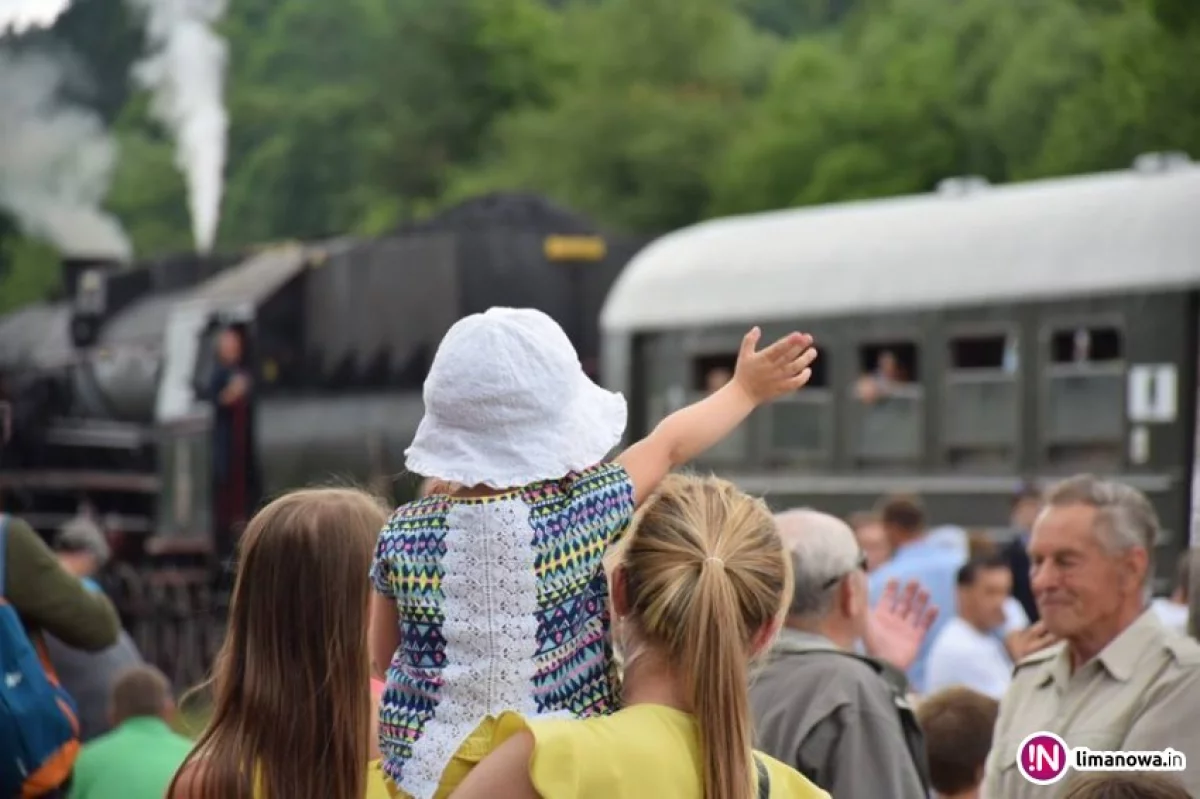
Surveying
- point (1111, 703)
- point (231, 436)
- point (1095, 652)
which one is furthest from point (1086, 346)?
point (231, 436)

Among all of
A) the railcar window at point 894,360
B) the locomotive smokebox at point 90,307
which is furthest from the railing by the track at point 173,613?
the railcar window at point 894,360

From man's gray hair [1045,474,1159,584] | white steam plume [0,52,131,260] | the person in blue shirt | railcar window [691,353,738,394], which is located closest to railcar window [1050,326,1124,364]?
the person in blue shirt

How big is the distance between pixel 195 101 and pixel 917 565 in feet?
95.6

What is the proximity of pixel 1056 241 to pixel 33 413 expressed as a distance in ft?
49.1

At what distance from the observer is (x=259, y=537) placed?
12.7 ft

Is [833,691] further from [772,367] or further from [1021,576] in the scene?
[1021,576]

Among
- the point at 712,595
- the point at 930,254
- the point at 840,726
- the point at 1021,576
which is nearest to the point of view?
the point at 712,595

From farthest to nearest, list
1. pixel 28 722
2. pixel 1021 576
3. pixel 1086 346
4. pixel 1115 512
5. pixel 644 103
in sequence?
1. pixel 644 103
2. pixel 1086 346
3. pixel 1021 576
4. pixel 1115 512
5. pixel 28 722

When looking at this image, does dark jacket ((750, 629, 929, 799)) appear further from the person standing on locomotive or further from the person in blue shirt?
the person standing on locomotive

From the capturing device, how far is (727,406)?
3.86 meters

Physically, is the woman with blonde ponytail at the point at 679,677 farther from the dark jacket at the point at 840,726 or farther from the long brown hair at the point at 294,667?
the dark jacket at the point at 840,726

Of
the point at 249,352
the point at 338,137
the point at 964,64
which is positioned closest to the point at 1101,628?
the point at 249,352

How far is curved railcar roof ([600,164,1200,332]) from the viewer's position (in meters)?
14.0

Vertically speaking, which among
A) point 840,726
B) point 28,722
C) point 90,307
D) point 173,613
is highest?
point 90,307
